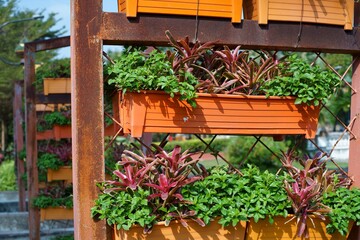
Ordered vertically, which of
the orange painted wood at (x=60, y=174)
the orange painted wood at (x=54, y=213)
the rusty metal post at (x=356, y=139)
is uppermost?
the rusty metal post at (x=356, y=139)

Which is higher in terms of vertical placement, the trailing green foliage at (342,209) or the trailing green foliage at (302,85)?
the trailing green foliage at (302,85)

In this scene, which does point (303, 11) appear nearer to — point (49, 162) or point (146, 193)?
point (146, 193)

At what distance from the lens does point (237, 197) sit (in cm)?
223

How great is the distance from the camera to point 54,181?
6.83m

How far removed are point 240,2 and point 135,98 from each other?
56 centimetres

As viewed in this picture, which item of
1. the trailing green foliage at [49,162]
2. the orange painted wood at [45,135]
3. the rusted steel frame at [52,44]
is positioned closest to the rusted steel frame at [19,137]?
the orange painted wood at [45,135]

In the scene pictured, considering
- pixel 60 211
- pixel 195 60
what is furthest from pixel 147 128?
pixel 60 211

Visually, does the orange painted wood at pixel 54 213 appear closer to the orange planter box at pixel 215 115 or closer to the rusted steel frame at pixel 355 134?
the orange planter box at pixel 215 115

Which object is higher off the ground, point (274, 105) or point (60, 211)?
point (274, 105)

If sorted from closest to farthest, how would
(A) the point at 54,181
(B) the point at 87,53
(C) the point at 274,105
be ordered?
1. (B) the point at 87,53
2. (C) the point at 274,105
3. (A) the point at 54,181

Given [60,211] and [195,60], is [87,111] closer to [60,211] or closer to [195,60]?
[195,60]

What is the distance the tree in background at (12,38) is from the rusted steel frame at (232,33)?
11.8 meters

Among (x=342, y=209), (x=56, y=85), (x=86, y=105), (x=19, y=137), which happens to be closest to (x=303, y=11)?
(x=342, y=209)

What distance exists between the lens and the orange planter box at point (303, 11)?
2328 millimetres
